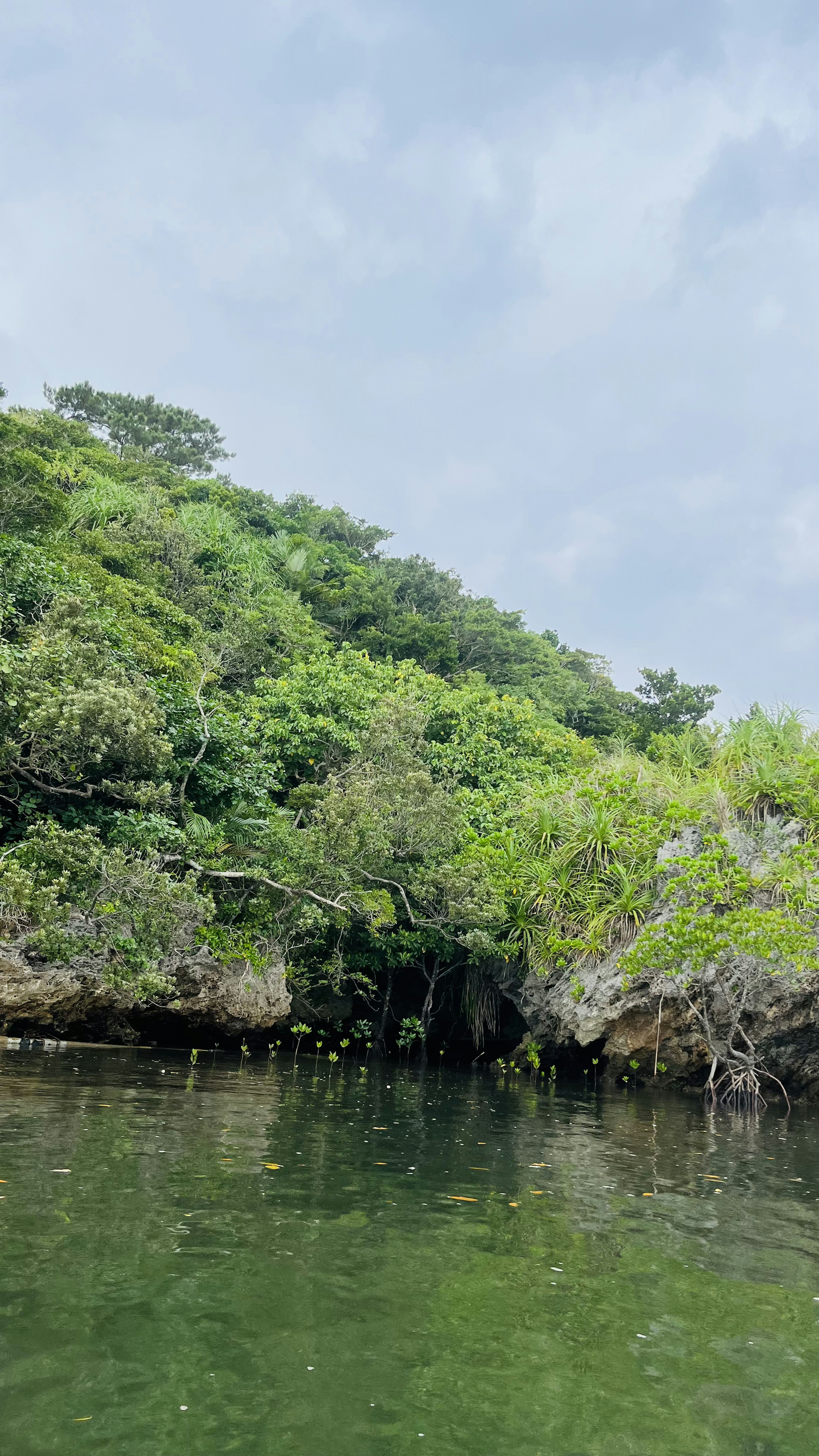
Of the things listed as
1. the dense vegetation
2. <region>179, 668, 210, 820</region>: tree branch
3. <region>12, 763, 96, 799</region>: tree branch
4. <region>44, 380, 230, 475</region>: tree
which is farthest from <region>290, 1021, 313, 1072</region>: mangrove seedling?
<region>44, 380, 230, 475</region>: tree

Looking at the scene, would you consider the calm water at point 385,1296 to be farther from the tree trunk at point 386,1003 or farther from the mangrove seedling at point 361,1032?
the tree trunk at point 386,1003

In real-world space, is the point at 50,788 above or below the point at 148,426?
below

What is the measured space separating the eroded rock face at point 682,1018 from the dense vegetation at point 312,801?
36 cm

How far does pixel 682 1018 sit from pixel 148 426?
47257mm

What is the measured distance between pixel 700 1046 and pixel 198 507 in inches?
926

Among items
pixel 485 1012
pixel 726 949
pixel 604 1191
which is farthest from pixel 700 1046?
pixel 604 1191

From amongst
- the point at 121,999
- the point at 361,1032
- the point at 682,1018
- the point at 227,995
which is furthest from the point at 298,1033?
the point at 682,1018

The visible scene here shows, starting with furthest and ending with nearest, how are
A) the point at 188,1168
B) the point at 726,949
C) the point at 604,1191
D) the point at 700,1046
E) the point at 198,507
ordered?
the point at 198,507 → the point at 700,1046 → the point at 726,949 → the point at 604,1191 → the point at 188,1168

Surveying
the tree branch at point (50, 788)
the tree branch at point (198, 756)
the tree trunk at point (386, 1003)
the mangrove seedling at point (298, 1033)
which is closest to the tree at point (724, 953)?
the mangrove seedling at point (298, 1033)

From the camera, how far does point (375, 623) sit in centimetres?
3434

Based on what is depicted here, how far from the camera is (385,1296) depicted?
442cm

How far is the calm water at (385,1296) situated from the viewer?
3199 millimetres

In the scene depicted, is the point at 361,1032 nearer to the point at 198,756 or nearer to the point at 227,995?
the point at 227,995

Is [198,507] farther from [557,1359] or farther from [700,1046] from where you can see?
[557,1359]
